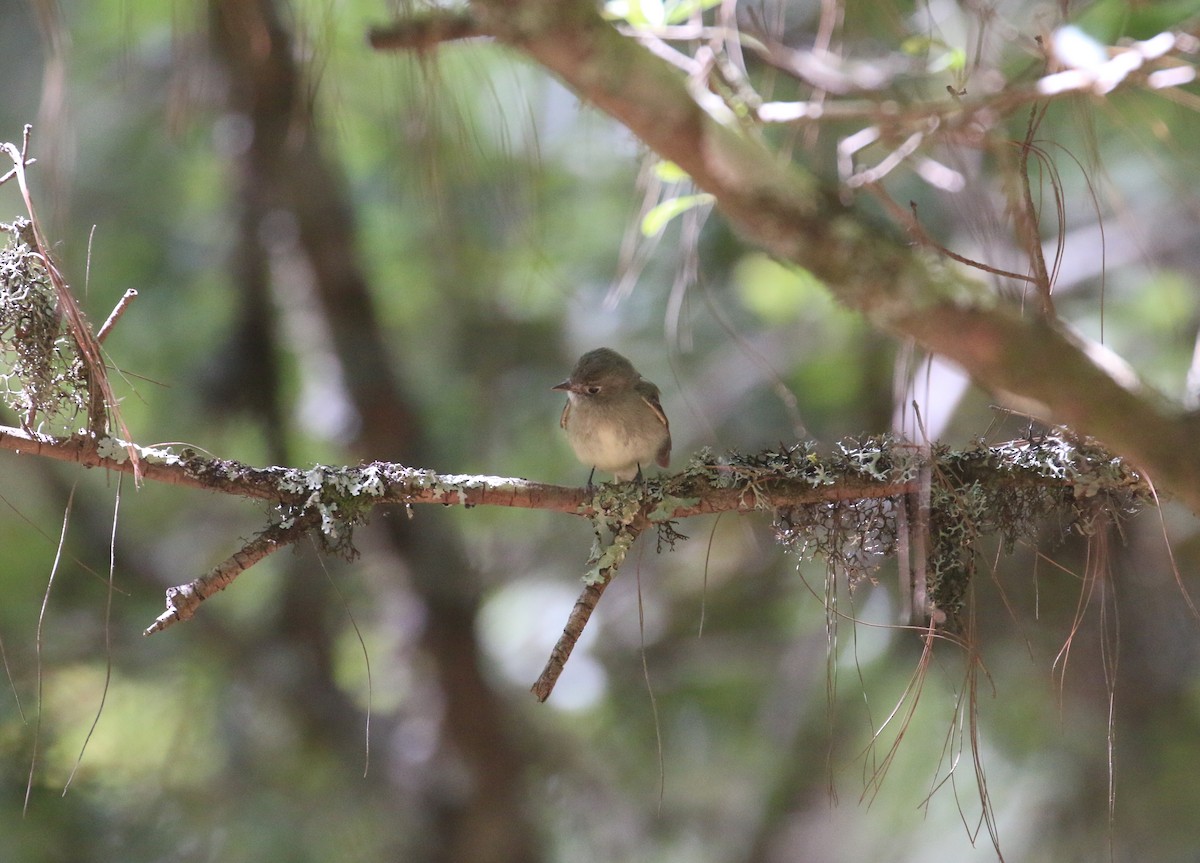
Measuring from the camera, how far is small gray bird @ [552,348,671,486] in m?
4.50

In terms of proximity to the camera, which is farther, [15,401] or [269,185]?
[269,185]

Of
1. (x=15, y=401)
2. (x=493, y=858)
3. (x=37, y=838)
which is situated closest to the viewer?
(x=15, y=401)

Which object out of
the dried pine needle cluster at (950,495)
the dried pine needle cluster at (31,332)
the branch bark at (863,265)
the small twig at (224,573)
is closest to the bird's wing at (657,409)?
the dried pine needle cluster at (950,495)

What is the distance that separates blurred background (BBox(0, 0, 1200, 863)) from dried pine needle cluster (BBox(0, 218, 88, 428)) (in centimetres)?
299

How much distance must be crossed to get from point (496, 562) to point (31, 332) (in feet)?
16.2

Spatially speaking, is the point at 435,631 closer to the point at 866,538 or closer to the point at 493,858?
the point at 493,858

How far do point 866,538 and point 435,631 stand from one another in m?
4.09

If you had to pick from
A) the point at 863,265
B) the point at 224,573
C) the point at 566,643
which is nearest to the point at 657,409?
the point at 566,643

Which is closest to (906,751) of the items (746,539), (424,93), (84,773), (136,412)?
(746,539)

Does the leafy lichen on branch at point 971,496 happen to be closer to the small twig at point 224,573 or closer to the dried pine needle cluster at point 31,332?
the small twig at point 224,573

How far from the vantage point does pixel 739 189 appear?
1.41 meters

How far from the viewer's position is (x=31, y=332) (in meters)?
2.32

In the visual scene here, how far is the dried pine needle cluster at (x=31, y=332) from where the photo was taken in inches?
91.3

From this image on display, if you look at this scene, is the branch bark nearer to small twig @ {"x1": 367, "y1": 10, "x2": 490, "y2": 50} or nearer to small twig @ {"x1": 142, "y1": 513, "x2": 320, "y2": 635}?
small twig @ {"x1": 367, "y1": 10, "x2": 490, "y2": 50}
